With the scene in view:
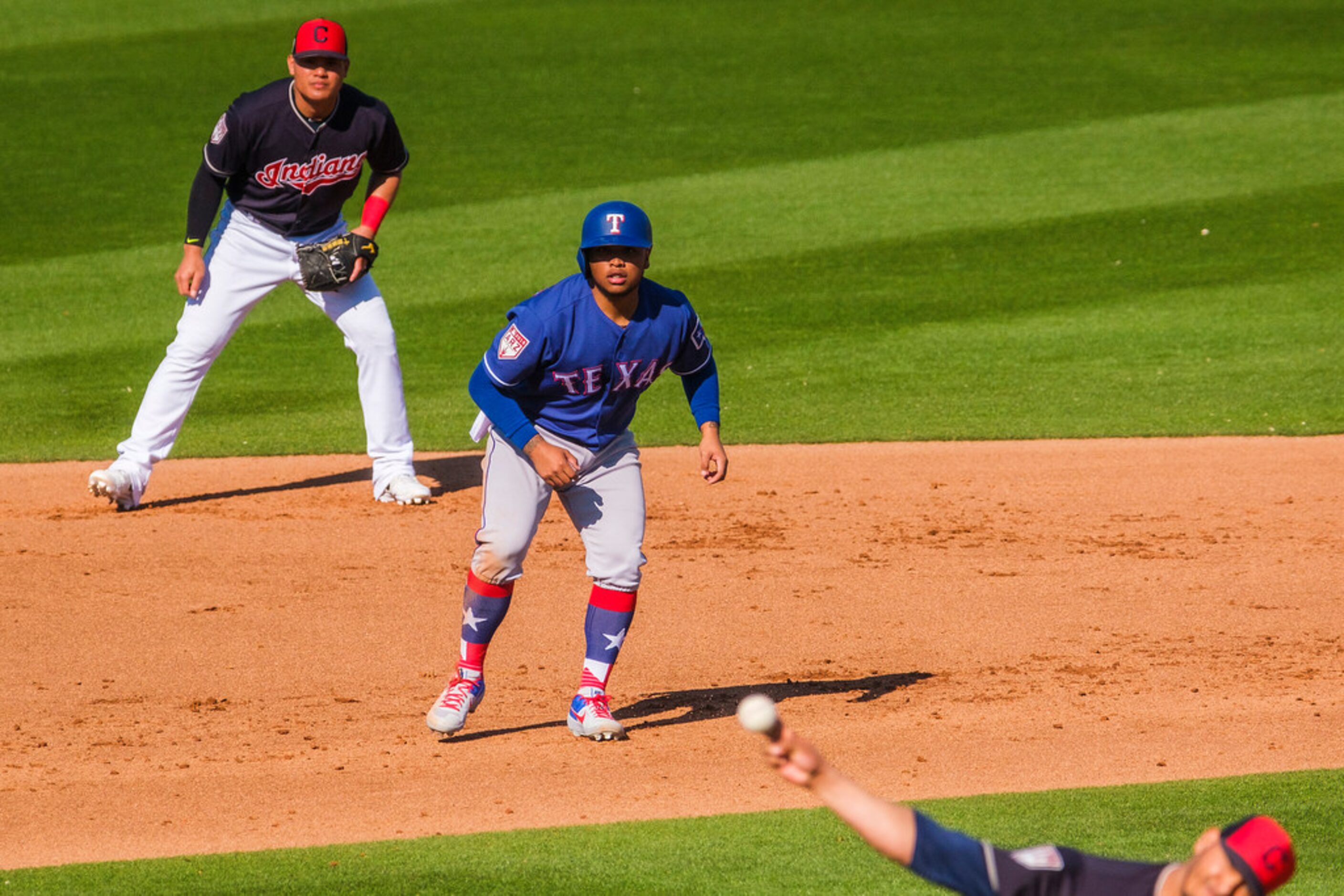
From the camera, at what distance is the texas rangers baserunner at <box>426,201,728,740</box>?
5543 millimetres

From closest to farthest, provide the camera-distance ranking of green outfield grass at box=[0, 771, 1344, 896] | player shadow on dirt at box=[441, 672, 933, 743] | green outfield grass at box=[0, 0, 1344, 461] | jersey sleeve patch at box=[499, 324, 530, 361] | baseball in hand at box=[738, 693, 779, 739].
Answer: baseball in hand at box=[738, 693, 779, 739] → green outfield grass at box=[0, 771, 1344, 896] → jersey sleeve patch at box=[499, 324, 530, 361] → player shadow on dirt at box=[441, 672, 933, 743] → green outfield grass at box=[0, 0, 1344, 461]

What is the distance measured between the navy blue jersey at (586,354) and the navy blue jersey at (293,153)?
315cm

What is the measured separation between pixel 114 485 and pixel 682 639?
10.9 feet

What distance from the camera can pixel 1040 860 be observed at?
2.96 m

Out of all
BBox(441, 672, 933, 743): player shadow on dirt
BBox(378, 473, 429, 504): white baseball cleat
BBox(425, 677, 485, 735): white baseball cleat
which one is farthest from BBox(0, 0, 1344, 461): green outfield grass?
BBox(425, 677, 485, 735): white baseball cleat

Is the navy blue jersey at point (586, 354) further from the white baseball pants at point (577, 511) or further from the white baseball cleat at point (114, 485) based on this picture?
the white baseball cleat at point (114, 485)

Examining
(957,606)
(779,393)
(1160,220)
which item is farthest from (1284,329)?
(957,606)

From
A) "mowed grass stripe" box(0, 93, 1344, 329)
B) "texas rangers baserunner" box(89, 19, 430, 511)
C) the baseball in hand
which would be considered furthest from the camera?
"mowed grass stripe" box(0, 93, 1344, 329)

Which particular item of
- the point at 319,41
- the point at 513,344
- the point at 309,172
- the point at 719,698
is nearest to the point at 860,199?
the point at 309,172

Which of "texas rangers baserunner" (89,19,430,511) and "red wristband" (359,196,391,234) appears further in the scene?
"red wristband" (359,196,391,234)

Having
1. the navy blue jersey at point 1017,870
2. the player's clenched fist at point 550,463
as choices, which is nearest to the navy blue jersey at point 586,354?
Result: the player's clenched fist at point 550,463

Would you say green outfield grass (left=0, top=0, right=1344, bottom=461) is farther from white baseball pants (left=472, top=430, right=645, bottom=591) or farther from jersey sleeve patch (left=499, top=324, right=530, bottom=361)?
jersey sleeve patch (left=499, top=324, right=530, bottom=361)

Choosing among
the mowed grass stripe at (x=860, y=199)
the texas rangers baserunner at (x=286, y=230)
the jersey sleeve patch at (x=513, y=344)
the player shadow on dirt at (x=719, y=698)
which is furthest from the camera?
the mowed grass stripe at (x=860, y=199)

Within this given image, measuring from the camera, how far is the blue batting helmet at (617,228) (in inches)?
212
